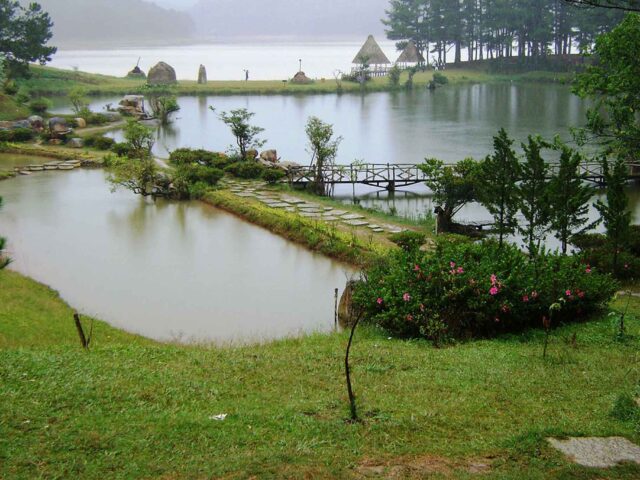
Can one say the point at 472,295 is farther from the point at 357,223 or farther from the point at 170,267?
the point at 357,223

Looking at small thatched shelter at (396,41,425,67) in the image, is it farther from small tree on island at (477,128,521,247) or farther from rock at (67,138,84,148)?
small tree on island at (477,128,521,247)

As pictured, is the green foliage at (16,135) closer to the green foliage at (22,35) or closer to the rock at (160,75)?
the green foliage at (22,35)

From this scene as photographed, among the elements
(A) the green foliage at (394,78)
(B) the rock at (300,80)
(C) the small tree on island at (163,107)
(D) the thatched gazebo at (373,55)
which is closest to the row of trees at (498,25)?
(D) the thatched gazebo at (373,55)

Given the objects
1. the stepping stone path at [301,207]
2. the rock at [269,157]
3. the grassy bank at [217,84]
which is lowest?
the stepping stone path at [301,207]

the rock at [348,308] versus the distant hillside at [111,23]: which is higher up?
the distant hillside at [111,23]

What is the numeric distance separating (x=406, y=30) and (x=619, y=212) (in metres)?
52.1

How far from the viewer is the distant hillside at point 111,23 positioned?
4712 inches

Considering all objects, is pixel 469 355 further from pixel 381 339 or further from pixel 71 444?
pixel 71 444

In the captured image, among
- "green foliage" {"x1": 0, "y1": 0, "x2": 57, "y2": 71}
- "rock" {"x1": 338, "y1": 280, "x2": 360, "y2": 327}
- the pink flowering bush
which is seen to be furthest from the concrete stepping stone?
"green foliage" {"x1": 0, "y1": 0, "x2": 57, "y2": 71}

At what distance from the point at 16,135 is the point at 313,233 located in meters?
17.0

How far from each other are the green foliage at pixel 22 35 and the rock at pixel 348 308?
34161 mm

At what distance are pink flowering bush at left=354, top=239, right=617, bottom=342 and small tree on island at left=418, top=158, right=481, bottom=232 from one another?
6.29 m

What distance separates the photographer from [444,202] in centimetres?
1581

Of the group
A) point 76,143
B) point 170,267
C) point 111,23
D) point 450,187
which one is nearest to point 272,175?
point 450,187
